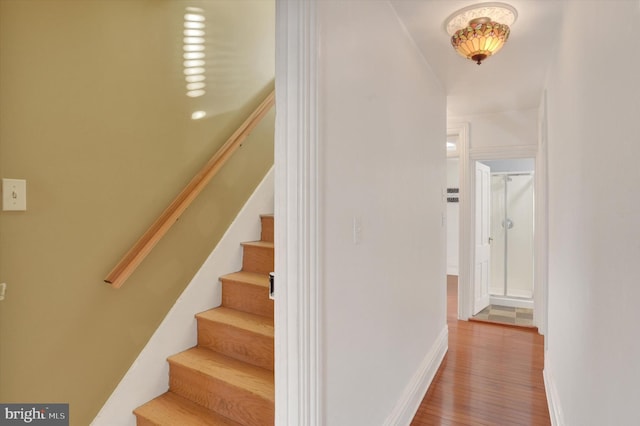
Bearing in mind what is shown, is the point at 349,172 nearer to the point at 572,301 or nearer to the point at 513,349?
the point at 572,301

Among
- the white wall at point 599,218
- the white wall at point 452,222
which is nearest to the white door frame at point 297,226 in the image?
the white wall at point 599,218

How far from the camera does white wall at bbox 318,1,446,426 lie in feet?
4.62

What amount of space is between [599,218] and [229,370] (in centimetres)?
177

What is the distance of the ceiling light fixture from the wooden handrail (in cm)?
143

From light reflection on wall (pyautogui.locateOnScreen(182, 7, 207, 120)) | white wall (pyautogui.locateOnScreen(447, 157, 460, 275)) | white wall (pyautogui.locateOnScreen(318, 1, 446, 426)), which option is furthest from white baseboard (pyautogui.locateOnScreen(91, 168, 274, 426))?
white wall (pyautogui.locateOnScreen(447, 157, 460, 275))

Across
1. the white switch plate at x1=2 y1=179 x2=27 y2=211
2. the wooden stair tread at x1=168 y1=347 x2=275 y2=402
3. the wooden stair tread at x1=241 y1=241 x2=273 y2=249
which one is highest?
the white switch plate at x1=2 y1=179 x2=27 y2=211

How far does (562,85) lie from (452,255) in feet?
19.3

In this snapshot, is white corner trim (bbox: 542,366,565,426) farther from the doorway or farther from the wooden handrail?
the doorway

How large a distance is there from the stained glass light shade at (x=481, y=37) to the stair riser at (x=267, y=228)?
5.63 feet

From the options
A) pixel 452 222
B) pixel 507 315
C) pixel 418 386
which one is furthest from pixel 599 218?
pixel 452 222

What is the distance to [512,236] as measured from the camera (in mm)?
5477

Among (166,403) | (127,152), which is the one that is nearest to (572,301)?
(166,403)

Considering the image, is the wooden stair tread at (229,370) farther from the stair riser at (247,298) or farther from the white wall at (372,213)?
the white wall at (372,213)

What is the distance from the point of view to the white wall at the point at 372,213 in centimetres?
141
